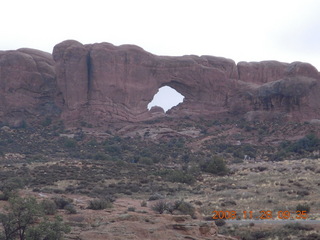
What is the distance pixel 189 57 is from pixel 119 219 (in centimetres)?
5338

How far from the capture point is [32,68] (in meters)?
65.4

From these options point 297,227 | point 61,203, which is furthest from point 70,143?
point 297,227

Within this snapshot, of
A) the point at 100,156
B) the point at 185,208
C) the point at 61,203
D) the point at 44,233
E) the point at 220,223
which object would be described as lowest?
the point at 100,156

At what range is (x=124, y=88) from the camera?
64938 mm

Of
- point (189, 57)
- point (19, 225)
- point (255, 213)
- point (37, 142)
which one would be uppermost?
point (189, 57)

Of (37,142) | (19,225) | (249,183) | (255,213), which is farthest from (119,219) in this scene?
(37,142)

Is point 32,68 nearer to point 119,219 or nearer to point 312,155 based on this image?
point 312,155

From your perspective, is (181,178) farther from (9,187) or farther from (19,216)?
(19,216)

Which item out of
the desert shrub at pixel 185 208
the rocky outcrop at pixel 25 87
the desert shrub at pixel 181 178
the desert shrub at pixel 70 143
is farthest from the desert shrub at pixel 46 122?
the desert shrub at pixel 185 208

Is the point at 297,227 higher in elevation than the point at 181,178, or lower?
higher

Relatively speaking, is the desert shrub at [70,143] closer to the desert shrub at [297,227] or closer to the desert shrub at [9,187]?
the desert shrub at [9,187]
